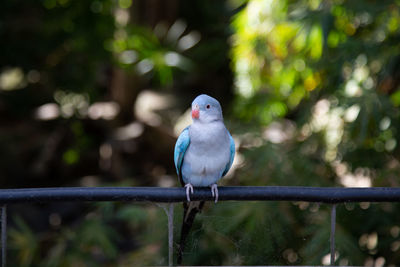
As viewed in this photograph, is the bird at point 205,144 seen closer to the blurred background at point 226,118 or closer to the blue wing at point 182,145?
the blue wing at point 182,145

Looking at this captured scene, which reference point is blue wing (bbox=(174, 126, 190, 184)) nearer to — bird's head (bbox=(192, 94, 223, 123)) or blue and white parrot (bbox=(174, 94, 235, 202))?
blue and white parrot (bbox=(174, 94, 235, 202))

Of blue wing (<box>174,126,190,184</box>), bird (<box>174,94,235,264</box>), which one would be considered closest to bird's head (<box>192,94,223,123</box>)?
bird (<box>174,94,235,264</box>)

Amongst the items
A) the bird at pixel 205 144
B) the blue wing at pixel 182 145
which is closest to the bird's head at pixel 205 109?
the bird at pixel 205 144

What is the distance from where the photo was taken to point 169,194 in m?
1.48

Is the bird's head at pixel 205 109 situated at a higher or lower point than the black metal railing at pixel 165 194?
higher

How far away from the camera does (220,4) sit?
561 cm

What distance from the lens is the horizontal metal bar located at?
143cm

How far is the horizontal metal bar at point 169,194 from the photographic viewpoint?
143cm

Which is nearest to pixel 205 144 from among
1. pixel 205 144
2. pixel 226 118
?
pixel 205 144

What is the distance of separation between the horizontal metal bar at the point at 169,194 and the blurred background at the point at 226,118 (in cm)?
28

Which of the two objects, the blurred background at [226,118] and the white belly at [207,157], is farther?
the blurred background at [226,118]

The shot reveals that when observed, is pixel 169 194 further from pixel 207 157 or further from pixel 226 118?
pixel 226 118

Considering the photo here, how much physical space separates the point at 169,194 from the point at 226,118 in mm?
2434

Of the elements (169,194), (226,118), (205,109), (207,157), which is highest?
(226,118)
